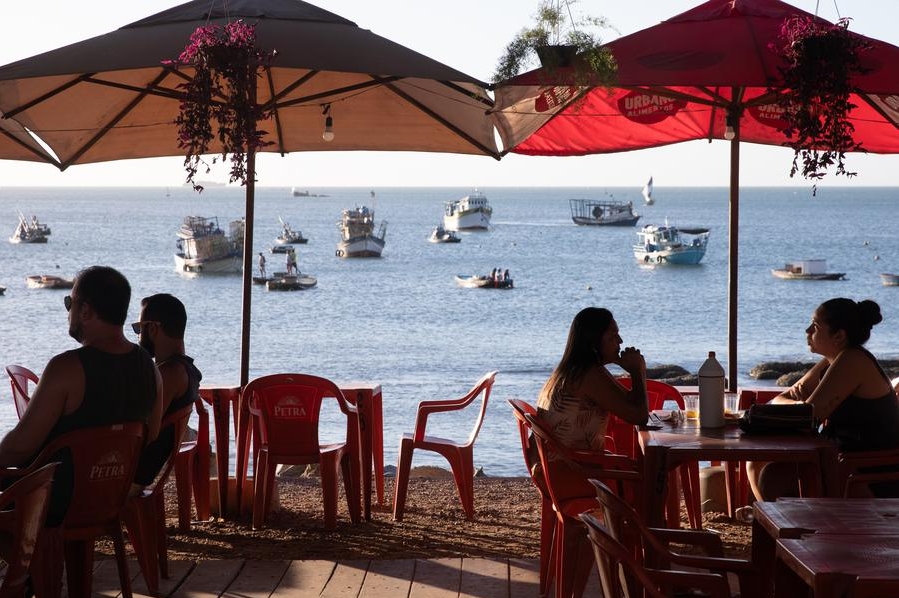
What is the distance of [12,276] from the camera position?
58625mm

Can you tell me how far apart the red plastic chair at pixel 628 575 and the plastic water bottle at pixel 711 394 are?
161 cm

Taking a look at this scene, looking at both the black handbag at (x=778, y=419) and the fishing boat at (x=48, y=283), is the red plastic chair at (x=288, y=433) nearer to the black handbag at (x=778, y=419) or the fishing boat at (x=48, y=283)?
the black handbag at (x=778, y=419)

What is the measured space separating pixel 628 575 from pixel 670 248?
60696mm

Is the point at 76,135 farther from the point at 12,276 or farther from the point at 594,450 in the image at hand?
the point at 12,276

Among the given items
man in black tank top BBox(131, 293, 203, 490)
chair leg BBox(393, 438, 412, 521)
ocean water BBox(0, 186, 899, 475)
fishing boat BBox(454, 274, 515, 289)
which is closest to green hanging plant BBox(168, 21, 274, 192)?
man in black tank top BBox(131, 293, 203, 490)

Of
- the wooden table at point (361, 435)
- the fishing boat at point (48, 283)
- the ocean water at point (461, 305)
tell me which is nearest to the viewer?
the wooden table at point (361, 435)

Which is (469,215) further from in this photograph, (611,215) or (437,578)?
(437,578)

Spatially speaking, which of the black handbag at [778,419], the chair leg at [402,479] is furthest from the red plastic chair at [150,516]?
the black handbag at [778,419]

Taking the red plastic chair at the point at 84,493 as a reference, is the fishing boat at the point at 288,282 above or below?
below

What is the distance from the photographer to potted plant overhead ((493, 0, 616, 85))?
4.86 meters

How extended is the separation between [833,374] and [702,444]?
0.74 m

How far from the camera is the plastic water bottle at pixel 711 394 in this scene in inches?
172

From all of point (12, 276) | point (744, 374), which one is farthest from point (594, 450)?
point (12, 276)

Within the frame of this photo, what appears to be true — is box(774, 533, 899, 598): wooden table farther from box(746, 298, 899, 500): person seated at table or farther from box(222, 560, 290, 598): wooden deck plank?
box(222, 560, 290, 598): wooden deck plank
